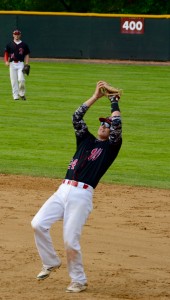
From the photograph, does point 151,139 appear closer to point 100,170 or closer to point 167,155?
point 167,155

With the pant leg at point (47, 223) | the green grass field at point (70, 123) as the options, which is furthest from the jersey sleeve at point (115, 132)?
the green grass field at point (70, 123)

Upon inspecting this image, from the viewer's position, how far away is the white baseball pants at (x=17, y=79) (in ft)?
91.5

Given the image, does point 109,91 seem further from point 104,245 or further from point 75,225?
point 104,245

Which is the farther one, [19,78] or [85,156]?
[19,78]

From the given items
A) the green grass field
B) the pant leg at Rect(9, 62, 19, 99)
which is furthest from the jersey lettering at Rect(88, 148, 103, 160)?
the pant leg at Rect(9, 62, 19, 99)

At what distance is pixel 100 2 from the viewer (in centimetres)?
5016

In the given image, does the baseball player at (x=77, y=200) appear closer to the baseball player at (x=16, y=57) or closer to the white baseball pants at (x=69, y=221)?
the white baseball pants at (x=69, y=221)

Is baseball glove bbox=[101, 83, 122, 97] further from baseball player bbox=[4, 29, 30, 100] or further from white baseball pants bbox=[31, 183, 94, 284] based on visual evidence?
baseball player bbox=[4, 29, 30, 100]

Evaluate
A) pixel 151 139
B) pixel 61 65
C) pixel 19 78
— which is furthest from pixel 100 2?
pixel 151 139

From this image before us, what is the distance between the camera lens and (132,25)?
40562 mm

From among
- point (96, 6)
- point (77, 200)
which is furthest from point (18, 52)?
point (96, 6)

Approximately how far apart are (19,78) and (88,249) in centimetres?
1683

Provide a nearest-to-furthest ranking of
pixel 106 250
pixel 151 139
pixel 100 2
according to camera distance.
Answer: pixel 106 250 → pixel 151 139 → pixel 100 2

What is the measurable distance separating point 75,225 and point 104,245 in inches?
95.3
